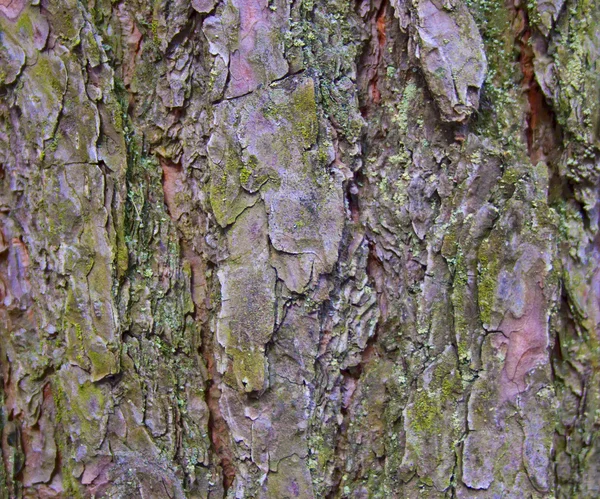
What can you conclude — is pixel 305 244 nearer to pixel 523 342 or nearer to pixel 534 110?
pixel 523 342

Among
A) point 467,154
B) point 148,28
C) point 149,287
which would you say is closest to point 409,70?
point 467,154

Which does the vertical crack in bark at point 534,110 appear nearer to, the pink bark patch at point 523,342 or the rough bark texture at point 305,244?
the rough bark texture at point 305,244

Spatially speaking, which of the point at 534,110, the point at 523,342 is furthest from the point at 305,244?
the point at 534,110

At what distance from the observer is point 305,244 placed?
1084 mm

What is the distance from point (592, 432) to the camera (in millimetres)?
1200

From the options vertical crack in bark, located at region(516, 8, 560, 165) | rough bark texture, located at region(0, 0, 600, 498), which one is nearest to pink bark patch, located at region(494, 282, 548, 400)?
rough bark texture, located at region(0, 0, 600, 498)

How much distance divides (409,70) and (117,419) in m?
1.03

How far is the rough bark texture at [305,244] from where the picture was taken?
→ 109 centimetres

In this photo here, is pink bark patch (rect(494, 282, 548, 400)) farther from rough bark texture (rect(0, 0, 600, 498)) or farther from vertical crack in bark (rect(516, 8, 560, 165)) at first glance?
vertical crack in bark (rect(516, 8, 560, 165))

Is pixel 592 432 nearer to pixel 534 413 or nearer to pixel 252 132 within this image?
pixel 534 413

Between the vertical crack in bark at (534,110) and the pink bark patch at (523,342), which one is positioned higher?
the vertical crack in bark at (534,110)

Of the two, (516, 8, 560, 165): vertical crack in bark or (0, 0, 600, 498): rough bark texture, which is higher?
(516, 8, 560, 165): vertical crack in bark

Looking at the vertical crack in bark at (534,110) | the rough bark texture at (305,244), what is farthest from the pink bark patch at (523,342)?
the vertical crack in bark at (534,110)

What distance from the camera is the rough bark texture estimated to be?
109 cm
